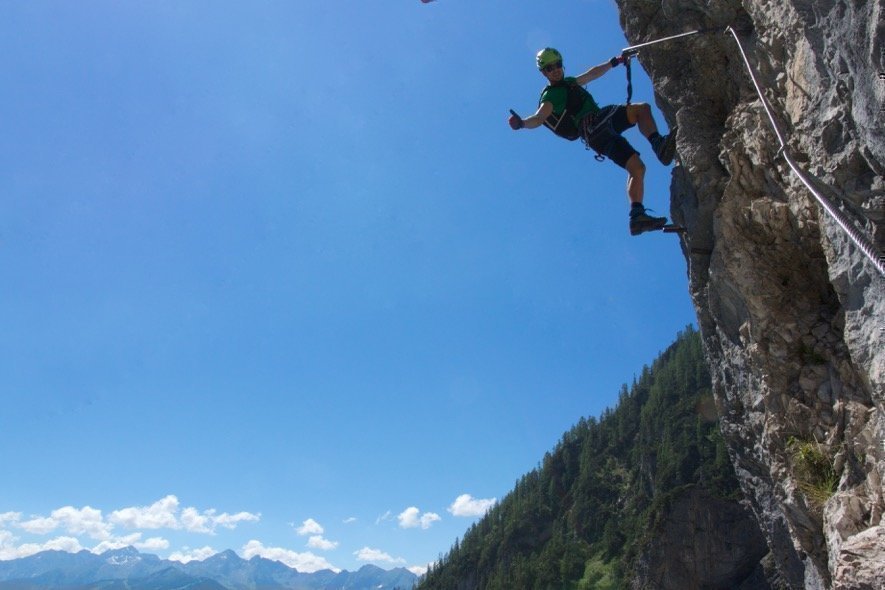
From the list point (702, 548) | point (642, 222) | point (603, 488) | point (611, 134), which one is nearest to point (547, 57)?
point (611, 134)

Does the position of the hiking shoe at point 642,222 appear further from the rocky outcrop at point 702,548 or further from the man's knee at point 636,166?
the rocky outcrop at point 702,548

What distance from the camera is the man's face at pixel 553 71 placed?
9.59 m

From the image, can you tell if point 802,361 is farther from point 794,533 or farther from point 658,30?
point 658,30

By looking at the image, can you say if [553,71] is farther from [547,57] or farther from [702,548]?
[702,548]

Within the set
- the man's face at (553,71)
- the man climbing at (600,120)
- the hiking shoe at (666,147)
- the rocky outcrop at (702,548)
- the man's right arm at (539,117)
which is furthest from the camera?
the rocky outcrop at (702,548)

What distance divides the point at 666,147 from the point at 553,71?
2203 mm

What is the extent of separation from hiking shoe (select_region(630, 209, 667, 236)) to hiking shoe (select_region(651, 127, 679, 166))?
1.26 m

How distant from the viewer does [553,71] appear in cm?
962

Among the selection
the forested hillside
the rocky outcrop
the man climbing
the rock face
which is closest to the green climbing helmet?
the man climbing

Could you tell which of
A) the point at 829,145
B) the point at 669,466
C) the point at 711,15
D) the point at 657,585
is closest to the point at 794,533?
the point at 829,145

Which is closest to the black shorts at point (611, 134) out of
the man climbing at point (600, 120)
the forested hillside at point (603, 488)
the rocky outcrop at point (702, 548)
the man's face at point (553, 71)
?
the man climbing at point (600, 120)

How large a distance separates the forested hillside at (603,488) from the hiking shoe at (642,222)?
73.5 m

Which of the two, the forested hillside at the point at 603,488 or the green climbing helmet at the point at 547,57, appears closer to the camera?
the green climbing helmet at the point at 547,57

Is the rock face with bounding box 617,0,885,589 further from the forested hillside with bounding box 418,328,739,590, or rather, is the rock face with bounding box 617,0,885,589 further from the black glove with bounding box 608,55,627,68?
the forested hillside with bounding box 418,328,739,590
